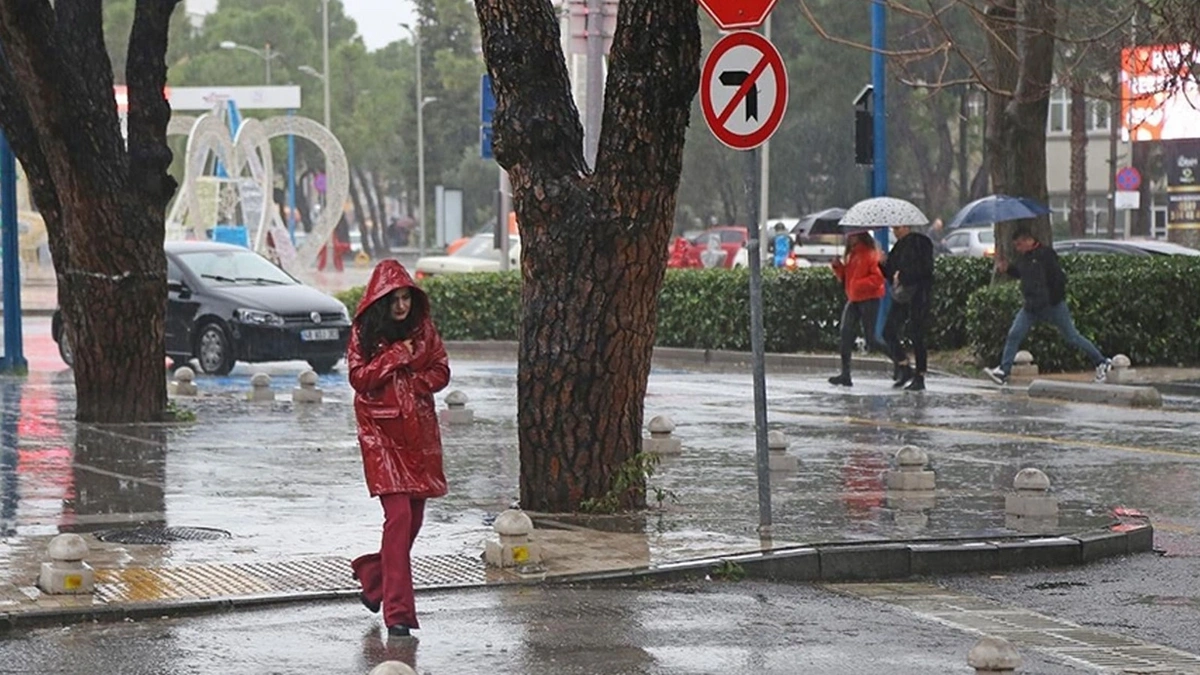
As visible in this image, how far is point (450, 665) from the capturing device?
7.50 meters

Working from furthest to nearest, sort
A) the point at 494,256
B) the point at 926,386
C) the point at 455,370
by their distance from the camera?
the point at 494,256 → the point at 455,370 → the point at 926,386

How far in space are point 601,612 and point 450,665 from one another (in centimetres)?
120

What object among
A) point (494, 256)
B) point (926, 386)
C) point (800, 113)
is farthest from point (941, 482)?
point (800, 113)

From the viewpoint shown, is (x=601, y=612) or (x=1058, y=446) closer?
(x=601, y=612)

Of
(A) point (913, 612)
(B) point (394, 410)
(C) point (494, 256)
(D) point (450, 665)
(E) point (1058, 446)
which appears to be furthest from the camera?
(C) point (494, 256)

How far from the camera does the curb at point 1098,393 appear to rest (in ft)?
60.8

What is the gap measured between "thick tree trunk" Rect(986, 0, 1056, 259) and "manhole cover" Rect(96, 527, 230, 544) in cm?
1461

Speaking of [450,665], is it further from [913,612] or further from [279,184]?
[279,184]

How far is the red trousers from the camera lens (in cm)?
803

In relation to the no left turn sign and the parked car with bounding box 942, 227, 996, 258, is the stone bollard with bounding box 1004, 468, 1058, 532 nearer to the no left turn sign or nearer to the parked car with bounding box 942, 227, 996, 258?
the no left turn sign

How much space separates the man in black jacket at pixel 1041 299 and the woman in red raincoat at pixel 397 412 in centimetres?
1285

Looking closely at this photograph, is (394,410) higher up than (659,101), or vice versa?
(659,101)

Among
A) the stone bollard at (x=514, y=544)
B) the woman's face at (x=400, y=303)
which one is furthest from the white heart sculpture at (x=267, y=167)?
the woman's face at (x=400, y=303)

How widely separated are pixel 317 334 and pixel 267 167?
23.0 m
